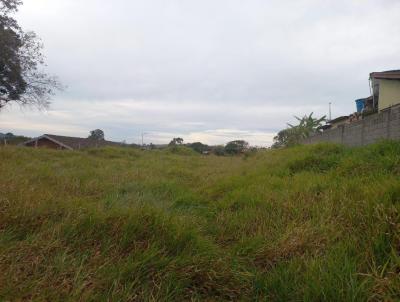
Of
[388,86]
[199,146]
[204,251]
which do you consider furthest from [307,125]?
[199,146]

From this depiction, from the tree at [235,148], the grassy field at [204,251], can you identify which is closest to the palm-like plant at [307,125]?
the tree at [235,148]

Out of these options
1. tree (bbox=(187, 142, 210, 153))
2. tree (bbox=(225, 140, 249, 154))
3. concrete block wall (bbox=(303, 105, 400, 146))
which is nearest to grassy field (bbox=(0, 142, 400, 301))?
concrete block wall (bbox=(303, 105, 400, 146))

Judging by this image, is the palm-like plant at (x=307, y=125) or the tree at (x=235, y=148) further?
the tree at (x=235, y=148)

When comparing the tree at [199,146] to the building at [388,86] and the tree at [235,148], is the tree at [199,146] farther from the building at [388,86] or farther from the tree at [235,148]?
the building at [388,86]

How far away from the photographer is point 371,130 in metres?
7.12

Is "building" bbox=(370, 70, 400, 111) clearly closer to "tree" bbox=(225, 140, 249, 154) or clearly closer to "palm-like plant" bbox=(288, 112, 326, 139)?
"palm-like plant" bbox=(288, 112, 326, 139)

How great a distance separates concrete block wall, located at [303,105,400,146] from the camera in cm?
604

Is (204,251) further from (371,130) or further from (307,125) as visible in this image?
(307,125)

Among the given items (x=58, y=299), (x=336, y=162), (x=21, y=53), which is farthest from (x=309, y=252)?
(x=21, y=53)

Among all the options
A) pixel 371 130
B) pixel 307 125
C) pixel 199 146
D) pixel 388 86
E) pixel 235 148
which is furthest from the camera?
pixel 199 146

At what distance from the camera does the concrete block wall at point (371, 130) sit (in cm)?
604

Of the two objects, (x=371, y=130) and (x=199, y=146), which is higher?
(x=371, y=130)

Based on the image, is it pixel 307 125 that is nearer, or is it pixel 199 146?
pixel 307 125

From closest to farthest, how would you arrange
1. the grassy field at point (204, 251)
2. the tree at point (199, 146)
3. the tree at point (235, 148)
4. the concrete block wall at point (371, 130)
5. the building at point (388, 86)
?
the grassy field at point (204, 251)
the concrete block wall at point (371, 130)
the building at point (388, 86)
the tree at point (235, 148)
the tree at point (199, 146)
